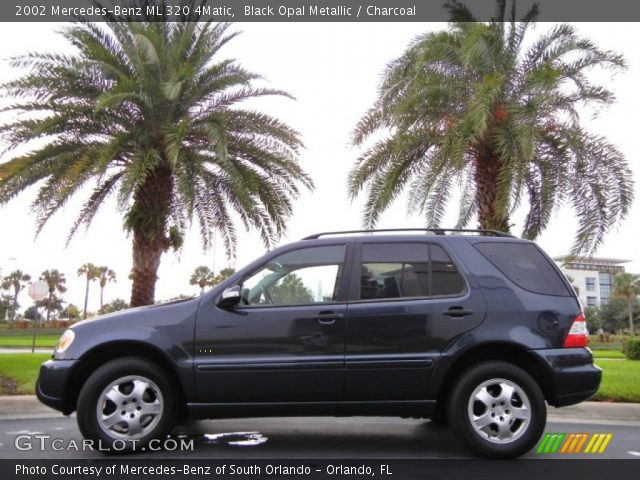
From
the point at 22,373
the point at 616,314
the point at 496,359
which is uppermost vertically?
the point at 496,359

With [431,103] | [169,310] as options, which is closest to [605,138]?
[431,103]

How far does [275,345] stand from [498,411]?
1.88 metres

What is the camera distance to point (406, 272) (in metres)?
5.21

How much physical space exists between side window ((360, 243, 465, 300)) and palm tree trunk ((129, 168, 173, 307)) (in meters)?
7.93

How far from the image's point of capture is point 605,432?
20.8ft

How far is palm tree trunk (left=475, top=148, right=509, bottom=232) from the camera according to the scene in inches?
475

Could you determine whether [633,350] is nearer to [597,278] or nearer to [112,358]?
[112,358]

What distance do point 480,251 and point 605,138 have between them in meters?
8.19

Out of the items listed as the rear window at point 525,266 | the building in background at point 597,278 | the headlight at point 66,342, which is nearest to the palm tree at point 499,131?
the rear window at point 525,266

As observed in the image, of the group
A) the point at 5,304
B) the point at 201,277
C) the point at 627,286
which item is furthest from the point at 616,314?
the point at 5,304

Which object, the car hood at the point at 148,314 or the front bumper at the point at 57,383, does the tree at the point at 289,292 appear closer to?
the car hood at the point at 148,314

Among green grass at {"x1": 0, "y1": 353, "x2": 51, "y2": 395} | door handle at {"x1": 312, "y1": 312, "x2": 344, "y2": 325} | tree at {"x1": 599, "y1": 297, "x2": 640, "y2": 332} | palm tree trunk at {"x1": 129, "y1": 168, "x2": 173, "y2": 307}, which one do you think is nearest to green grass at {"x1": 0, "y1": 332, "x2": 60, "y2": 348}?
green grass at {"x1": 0, "y1": 353, "x2": 51, "y2": 395}

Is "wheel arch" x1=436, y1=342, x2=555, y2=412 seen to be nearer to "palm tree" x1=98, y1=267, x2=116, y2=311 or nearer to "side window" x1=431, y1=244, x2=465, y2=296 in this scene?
"side window" x1=431, y1=244, x2=465, y2=296

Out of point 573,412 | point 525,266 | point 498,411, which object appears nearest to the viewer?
point 498,411
